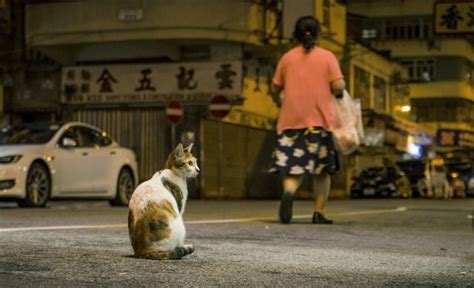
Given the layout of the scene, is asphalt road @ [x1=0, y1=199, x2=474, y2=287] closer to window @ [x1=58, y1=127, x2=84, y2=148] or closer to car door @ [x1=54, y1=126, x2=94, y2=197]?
car door @ [x1=54, y1=126, x2=94, y2=197]

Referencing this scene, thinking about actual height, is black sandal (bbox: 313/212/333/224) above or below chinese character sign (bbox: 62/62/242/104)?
below

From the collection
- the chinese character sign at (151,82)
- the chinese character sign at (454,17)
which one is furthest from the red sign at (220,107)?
the chinese character sign at (454,17)

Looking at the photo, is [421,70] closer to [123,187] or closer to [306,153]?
[123,187]

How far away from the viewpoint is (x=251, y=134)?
26.7 m

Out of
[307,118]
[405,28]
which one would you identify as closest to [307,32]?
[307,118]

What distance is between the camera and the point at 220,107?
856 inches

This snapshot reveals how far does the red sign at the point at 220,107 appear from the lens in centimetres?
2172

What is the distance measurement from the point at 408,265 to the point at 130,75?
1972 centimetres

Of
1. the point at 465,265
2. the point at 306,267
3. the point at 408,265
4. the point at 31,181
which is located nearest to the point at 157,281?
the point at 306,267

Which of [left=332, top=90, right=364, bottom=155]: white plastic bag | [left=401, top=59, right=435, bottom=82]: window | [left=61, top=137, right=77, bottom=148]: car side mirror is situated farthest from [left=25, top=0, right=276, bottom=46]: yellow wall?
[left=401, top=59, right=435, bottom=82]: window

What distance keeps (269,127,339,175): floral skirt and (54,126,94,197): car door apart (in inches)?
250

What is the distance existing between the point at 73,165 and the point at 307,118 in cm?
681

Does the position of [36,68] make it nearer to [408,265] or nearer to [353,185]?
[353,185]

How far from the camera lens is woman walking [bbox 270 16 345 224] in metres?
8.91
